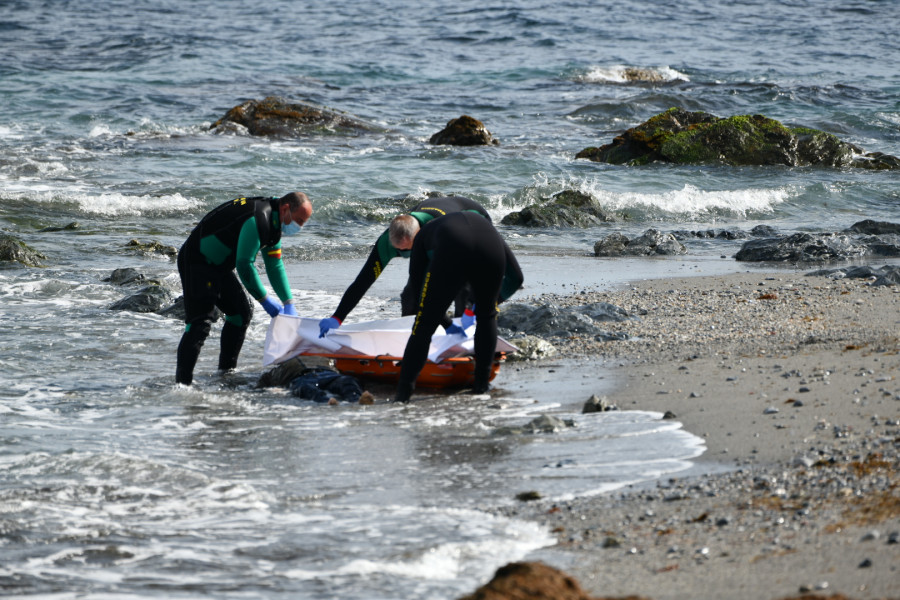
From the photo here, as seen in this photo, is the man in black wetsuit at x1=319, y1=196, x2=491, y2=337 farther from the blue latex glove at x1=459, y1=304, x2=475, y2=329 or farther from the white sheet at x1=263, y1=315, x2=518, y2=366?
the blue latex glove at x1=459, y1=304, x2=475, y2=329

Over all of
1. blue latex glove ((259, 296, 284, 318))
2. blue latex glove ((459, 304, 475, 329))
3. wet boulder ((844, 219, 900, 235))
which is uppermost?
blue latex glove ((259, 296, 284, 318))

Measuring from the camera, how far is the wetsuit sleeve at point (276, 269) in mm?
7766

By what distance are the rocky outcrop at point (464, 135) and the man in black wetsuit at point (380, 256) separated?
1560 centimetres

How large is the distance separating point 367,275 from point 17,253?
705 centimetres

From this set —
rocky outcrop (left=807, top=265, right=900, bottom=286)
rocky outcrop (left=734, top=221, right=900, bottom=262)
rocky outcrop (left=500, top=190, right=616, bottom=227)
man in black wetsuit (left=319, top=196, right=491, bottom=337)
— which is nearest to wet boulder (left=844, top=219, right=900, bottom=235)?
rocky outcrop (left=734, top=221, right=900, bottom=262)

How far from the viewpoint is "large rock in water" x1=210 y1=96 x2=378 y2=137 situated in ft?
80.1

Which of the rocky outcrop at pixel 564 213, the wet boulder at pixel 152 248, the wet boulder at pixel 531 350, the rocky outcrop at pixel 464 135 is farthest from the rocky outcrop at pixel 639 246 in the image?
the rocky outcrop at pixel 464 135

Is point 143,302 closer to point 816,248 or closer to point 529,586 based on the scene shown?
point 529,586

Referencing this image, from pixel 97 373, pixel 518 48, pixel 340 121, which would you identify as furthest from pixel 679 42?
pixel 97 373

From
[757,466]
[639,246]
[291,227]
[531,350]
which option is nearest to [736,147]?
[639,246]

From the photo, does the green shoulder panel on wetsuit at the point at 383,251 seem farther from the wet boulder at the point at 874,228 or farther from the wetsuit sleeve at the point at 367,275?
the wet boulder at the point at 874,228

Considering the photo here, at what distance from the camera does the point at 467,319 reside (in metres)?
7.73

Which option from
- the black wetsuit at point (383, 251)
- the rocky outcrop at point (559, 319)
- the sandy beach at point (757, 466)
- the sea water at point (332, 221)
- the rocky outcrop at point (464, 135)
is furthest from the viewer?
the rocky outcrop at point (464, 135)

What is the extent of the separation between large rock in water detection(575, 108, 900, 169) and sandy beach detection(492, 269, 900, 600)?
12737 mm
